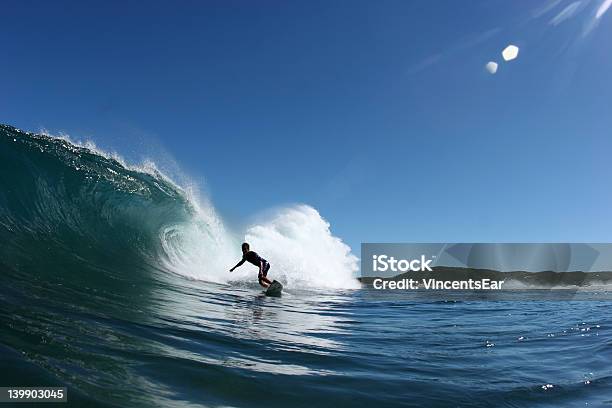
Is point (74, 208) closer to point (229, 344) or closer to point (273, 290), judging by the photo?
point (273, 290)

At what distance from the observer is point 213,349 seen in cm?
476

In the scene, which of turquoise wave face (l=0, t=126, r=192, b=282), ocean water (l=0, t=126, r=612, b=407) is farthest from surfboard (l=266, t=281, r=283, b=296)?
turquoise wave face (l=0, t=126, r=192, b=282)

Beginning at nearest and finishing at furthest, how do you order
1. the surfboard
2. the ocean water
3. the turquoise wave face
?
the ocean water
the turquoise wave face
the surfboard

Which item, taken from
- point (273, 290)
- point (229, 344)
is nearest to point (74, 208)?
point (273, 290)

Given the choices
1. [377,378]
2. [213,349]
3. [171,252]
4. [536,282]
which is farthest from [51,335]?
[536,282]

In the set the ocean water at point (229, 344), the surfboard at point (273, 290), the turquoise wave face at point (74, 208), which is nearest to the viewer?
the ocean water at point (229, 344)

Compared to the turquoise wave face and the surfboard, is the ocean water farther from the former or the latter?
the surfboard

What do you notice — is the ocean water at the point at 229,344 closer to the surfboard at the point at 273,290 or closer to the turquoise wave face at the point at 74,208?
the turquoise wave face at the point at 74,208

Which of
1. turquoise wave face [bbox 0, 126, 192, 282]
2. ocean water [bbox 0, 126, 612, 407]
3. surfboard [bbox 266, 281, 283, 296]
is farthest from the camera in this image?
surfboard [bbox 266, 281, 283, 296]

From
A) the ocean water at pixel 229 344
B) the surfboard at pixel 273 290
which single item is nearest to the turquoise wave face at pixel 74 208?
the ocean water at pixel 229 344

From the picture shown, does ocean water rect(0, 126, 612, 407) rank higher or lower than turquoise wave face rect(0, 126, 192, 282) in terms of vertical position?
lower

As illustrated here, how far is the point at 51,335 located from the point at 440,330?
6.91 m

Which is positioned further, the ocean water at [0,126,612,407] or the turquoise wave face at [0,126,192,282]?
the turquoise wave face at [0,126,192,282]

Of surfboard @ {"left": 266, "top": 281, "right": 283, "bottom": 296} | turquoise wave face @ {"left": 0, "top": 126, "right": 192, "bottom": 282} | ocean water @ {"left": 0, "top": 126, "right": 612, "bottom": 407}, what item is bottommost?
ocean water @ {"left": 0, "top": 126, "right": 612, "bottom": 407}
